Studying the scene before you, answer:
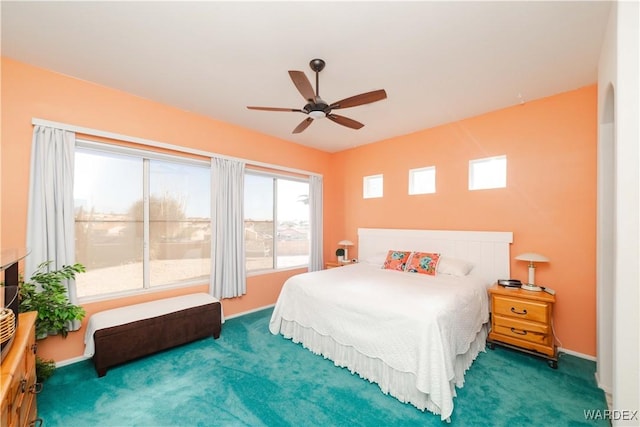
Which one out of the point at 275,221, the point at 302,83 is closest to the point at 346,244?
the point at 275,221

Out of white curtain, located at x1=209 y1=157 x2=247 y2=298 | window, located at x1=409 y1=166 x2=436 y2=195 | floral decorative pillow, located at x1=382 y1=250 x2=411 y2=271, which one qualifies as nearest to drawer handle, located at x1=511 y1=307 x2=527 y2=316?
floral decorative pillow, located at x1=382 y1=250 x2=411 y2=271

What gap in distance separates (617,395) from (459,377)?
3.20 ft

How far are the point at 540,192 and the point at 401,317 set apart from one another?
2.38 m

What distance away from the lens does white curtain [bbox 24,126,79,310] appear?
2.36 meters

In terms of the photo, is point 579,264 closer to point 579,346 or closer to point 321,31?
point 579,346

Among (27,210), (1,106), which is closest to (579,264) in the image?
(27,210)

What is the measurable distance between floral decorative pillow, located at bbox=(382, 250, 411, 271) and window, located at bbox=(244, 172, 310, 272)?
1.71 m

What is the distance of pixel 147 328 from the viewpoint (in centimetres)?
261

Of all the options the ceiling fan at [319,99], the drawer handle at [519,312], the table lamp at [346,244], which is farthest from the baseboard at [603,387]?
the table lamp at [346,244]

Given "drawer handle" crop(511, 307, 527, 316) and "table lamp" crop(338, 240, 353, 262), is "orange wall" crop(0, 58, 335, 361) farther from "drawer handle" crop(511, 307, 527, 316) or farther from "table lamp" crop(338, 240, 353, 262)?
"drawer handle" crop(511, 307, 527, 316)

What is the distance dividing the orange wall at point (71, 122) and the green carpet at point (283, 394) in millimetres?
836

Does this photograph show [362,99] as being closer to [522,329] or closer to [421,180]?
[421,180]

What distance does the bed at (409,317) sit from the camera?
6.44 feet

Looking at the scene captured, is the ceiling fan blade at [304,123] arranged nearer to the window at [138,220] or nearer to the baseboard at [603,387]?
the window at [138,220]
